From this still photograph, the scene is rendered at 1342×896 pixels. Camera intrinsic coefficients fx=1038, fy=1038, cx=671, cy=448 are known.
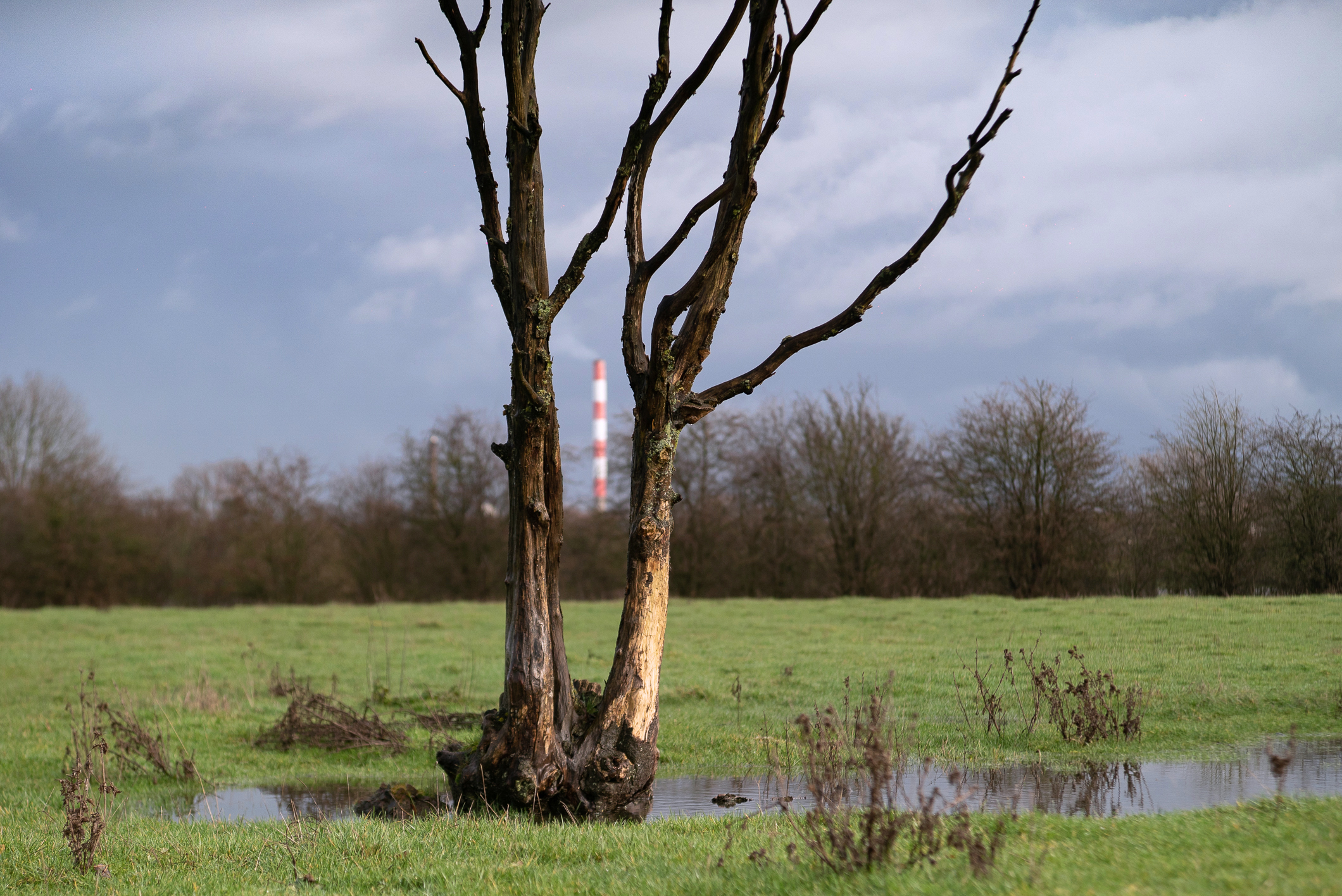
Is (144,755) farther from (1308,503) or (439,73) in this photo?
(1308,503)

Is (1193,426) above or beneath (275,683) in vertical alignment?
above

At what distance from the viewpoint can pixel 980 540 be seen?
30.0 metres

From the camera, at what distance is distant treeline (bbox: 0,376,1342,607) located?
65.0ft

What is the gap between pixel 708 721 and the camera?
12695 mm

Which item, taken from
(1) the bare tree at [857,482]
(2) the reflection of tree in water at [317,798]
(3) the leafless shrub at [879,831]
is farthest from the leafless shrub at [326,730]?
(1) the bare tree at [857,482]

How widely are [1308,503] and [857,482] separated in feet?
57.8

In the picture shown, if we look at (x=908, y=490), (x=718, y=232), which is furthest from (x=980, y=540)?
(x=718, y=232)

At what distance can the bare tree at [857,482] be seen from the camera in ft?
111

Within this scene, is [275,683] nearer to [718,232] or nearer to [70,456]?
[718,232]

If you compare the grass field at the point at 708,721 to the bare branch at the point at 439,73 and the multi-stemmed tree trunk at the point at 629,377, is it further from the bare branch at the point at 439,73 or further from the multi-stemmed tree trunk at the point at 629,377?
the bare branch at the point at 439,73

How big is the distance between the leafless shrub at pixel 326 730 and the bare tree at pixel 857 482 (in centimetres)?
2322

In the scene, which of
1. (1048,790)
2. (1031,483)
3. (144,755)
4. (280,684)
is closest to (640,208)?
(1048,790)

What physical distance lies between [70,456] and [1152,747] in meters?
49.3

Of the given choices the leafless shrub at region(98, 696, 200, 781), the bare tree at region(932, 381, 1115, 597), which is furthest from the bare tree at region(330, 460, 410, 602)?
the leafless shrub at region(98, 696, 200, 781)
